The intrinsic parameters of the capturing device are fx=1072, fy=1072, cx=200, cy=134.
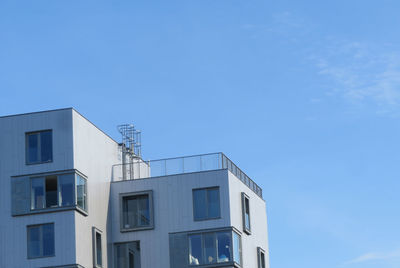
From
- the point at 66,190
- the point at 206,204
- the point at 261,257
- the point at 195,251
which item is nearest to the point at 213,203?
the point at 206,204

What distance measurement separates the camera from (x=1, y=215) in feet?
225

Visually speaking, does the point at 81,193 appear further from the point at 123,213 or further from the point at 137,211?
the point at 137,211

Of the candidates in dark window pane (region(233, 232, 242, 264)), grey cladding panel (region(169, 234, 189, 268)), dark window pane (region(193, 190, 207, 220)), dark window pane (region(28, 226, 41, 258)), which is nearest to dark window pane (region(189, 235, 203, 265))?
grey cladding panel (region(169, 234, 189, 268))

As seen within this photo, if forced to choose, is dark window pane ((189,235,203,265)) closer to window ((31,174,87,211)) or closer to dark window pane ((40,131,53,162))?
window ((31,174,87,211))

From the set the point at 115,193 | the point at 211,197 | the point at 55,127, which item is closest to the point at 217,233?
the point at 211,197

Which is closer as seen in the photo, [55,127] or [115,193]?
[55,127]

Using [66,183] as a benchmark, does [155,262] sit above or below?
below

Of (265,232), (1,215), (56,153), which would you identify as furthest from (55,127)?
(265,232)

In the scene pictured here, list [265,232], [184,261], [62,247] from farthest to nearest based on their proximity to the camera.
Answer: [265,232]
[184,261]
[62,247]

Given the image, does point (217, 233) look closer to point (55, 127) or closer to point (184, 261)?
point (184, 261)

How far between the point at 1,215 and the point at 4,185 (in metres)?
2.01

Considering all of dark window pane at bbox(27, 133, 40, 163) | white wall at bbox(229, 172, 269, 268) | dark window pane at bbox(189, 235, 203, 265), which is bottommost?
dark window pane at bbox(189, 235, 203, 265)

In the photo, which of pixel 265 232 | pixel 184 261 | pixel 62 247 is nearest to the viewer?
pixel 62 247

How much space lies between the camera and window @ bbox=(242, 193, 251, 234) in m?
74.9
